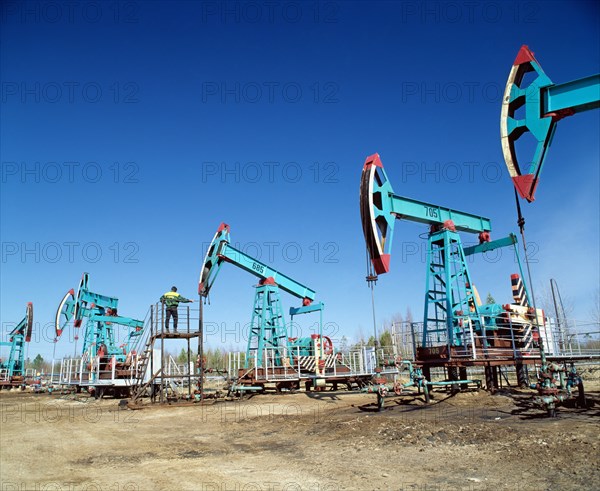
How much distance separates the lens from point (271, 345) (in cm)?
1773

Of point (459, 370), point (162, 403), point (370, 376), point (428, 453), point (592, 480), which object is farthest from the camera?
point (370, 376)

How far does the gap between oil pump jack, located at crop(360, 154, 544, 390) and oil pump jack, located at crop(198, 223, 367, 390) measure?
5.59 m

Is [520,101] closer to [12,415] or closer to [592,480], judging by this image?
[592,480]

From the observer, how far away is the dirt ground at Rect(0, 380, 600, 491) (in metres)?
5.00

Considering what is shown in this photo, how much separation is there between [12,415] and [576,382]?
46.8 feet

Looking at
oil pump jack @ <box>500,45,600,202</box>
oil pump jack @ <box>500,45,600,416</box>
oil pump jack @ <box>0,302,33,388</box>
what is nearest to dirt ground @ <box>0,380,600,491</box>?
oil pump jack @ <box>500,45,600,416</box>

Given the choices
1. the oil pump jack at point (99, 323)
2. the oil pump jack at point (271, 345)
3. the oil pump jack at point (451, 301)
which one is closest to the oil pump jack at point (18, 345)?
the oil pump jack at point (99, 323)

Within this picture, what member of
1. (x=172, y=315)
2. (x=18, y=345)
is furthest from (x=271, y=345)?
(x=18, y=345)

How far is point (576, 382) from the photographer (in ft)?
29.9

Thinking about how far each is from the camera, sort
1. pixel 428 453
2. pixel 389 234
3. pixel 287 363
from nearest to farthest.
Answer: pixel 428 453
pixel 389 234
pixel 287 363

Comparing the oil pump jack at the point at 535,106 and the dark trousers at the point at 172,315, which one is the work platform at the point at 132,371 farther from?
the oil pump jack at the point at 535,106

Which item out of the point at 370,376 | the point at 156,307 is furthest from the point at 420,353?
the point at 156,307

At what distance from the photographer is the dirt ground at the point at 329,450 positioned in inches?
197

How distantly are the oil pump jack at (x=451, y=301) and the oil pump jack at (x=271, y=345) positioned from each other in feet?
18.3
